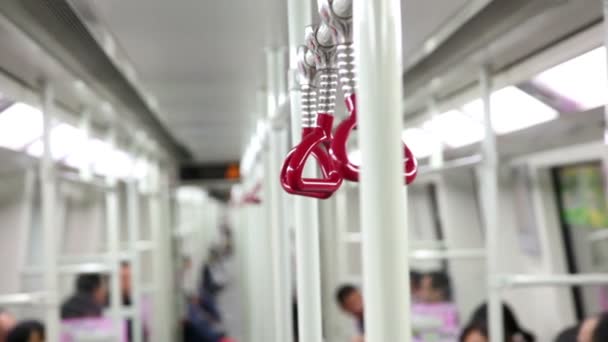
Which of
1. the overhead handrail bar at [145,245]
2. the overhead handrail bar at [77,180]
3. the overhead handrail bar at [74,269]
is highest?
the overhead handrail bar at [77,180]

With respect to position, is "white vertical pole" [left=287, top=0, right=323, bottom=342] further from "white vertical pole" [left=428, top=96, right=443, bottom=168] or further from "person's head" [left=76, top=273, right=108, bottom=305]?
"person's head" [left=76, top=273, right=108, bottom=305]

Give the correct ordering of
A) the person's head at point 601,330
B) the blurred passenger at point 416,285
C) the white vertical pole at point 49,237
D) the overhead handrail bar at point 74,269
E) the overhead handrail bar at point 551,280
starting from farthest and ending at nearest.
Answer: the blurred passenger at point 416,285, the person's head at point 601,330, the overhead handrail bar at point 74,269, the white vertical pole at point 49,237, the overhead handrail bar at point 551,280

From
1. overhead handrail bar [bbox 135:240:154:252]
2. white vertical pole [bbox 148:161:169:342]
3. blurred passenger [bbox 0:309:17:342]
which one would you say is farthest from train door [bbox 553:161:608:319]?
white vertical pole [bbox 148:161:169:342]

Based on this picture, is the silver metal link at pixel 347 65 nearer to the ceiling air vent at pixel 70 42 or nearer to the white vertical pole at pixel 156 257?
the ceiling air vent at pixel 70 42

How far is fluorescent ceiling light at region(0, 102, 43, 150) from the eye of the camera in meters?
2.90

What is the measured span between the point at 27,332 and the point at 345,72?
2904 millimetres

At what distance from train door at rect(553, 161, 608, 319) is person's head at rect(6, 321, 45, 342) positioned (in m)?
3.56

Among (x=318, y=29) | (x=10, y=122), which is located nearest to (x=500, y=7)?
(x=318, y=29)

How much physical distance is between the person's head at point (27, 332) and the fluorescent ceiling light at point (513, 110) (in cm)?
297

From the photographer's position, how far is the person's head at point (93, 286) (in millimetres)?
4264

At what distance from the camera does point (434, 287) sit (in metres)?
4.82

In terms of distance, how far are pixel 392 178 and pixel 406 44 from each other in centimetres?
207

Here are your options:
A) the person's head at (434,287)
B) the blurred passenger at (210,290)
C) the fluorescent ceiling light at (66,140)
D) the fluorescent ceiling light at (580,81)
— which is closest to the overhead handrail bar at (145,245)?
the fluorescent ceiling light at (66,140)

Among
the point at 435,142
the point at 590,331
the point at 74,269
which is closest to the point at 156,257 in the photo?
the point at 74,269
